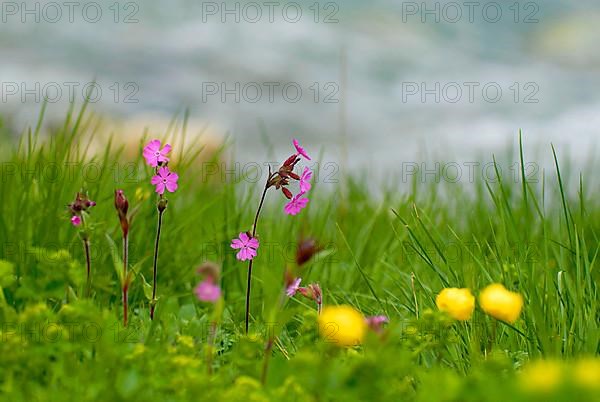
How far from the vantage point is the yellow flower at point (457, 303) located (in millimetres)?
1759

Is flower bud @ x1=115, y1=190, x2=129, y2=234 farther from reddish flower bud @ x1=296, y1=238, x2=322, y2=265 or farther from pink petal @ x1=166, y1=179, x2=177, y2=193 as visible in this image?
reddish flower bud @ x1=296, y1=238, x2=322, y2=265

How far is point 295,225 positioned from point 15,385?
2.00 meters

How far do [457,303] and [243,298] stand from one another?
114cm

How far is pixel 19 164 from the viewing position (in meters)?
3.28

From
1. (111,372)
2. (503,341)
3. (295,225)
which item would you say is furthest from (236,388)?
(295,225)

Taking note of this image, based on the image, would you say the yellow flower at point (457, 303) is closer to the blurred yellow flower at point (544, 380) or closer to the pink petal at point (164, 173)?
the blurred yellow flower at point (544, 380)

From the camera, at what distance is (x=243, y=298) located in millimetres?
2750

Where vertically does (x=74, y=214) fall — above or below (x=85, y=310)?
above

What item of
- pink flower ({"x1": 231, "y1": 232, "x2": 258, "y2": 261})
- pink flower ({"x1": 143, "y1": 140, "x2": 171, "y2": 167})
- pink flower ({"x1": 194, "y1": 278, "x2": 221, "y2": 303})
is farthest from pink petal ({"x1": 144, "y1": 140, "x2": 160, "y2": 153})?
pink flower ({"x1": 194, "y1": 278, "x2": 221, "y2": 303})

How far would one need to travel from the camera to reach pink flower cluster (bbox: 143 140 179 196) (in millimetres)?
1967

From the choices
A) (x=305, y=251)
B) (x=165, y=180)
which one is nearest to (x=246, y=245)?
(x=165, y=180)

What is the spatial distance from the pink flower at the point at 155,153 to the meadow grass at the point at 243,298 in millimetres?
96

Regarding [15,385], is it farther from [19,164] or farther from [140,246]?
[19,164]

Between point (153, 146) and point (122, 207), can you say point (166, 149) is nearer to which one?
point (153, 146)
